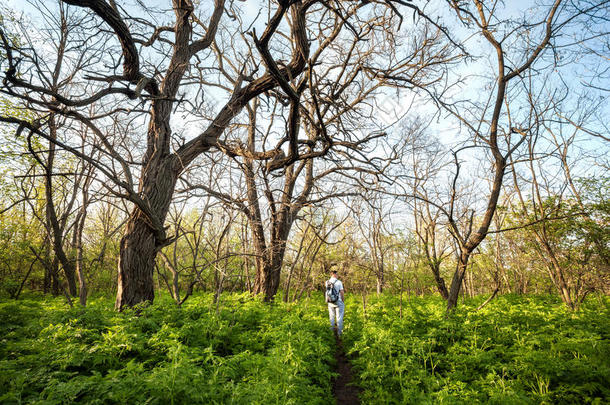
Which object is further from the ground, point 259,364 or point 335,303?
point 335,303

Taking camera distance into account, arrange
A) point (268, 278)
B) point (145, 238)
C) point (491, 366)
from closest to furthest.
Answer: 1. point (491, 366)
2. point (145, 238)
3. point (268, 278)

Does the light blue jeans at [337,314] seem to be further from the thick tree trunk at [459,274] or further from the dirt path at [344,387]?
the thick tree trunk at [459,274]

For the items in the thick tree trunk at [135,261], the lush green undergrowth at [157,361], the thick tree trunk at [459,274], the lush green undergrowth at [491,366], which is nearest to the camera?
the lush green undergrowth at [157,361]

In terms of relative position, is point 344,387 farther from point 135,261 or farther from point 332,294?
point 135,261

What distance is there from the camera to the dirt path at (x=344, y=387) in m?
4.43

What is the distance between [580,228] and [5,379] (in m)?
13.8

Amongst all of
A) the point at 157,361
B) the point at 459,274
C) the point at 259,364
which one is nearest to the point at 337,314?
the point at 459,274

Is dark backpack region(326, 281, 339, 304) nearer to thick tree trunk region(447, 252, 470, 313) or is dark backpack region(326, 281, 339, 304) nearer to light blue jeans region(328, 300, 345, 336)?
light blue jeans region(328, 300, 345, 336)

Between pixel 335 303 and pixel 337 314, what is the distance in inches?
21.2

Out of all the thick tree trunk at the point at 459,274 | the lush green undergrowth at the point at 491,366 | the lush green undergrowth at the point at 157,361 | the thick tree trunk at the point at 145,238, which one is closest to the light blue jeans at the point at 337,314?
the lush green undergrowth at the point at 157,361

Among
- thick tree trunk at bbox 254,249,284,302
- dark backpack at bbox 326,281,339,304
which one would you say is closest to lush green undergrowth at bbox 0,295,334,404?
dark backpack at bbox 326,281,339,304

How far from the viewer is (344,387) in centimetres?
493

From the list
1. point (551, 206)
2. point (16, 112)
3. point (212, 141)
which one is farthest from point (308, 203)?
point (16, 112)

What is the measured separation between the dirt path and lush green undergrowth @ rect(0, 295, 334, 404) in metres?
0.28
